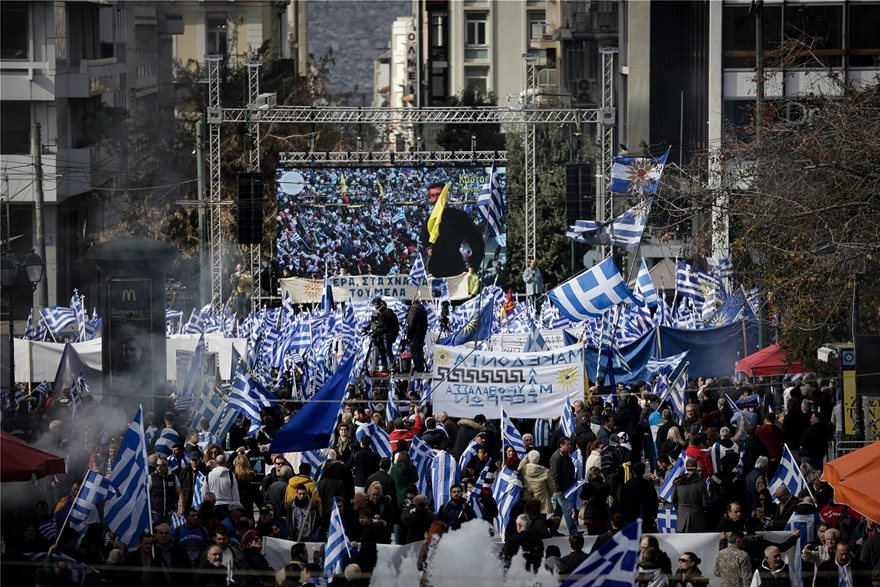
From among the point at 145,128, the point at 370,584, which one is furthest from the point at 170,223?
the point at 370,584

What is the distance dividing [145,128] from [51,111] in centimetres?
1183

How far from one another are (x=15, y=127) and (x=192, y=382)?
18100 millimetres

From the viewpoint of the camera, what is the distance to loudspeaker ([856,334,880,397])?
1892 cm

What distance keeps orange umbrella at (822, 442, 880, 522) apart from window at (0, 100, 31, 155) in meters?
27.9

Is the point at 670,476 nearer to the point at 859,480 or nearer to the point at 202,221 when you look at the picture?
the point at 859,480

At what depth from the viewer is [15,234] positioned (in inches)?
1422

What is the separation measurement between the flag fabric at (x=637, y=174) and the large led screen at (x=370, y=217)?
1317 centimetres

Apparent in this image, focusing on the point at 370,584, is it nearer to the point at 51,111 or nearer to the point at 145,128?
the point at 145,128

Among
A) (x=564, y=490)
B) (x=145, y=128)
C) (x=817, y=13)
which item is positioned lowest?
(x=564, y=490)

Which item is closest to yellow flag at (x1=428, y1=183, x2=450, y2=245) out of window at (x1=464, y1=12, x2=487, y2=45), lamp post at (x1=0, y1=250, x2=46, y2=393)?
lamp post at (x1=0, y1=250, x2=46, y2=393)

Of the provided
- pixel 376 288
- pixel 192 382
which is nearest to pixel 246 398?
pixel 192 382

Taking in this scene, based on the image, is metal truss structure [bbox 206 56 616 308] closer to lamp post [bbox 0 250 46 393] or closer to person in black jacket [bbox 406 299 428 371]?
person in black jacket [bbox 406 299 428 371]

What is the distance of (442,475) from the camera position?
736 inches

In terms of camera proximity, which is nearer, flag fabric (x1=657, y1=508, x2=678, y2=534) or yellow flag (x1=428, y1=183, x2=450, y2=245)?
flag fabric (x1=657, y1=508, x2=678, y2=534)
